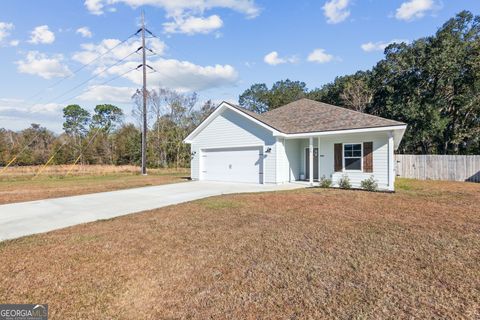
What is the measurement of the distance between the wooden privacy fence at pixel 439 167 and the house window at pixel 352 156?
7902 millimetres

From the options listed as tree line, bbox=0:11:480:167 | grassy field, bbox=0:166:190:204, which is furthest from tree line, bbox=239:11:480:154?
grassy field, bbox=0:166:190:204

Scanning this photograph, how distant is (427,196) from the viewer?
379 inches

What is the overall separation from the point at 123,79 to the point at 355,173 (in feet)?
67.8

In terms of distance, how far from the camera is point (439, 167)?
1680 centimetres

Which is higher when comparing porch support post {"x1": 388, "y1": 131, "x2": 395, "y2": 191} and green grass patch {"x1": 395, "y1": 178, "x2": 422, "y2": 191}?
porch support post {"x1": 388, "y1": 131, "x2": 395, "y2": 191}

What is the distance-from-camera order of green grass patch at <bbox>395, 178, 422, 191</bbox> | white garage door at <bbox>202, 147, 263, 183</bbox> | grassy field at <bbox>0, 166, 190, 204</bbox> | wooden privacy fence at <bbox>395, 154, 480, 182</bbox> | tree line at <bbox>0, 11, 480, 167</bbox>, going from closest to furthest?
grassy field at <bbox>0, 166, 190, 204</bbox>
green grass patch at <bbox>395, 178, 422, 191</bbox>
white garage door at <bbox>202, 147, 263, 183</bbox>
wooden privacy fence at <bbox>395, 154, 480, 182</bbox>
tree line at <bbox>0, 11, 480, 167</bbox>

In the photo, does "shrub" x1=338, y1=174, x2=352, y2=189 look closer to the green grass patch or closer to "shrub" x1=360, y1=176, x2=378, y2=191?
"shrub" x1=360, y1=176, x2=378, y2=191

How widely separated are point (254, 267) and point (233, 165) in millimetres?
11738

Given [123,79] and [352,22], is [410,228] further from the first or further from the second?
[123,79]

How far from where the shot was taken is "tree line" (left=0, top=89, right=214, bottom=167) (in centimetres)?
3444

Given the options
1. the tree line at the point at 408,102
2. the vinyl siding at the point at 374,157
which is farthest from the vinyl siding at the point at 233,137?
the tree line at the point at 408,102

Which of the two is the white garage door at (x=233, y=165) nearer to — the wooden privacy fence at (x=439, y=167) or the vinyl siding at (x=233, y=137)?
the vinyl siding at (x=233, y=137)

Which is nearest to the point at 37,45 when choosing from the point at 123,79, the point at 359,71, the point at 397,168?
the point at 123,79

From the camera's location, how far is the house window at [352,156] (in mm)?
12617
